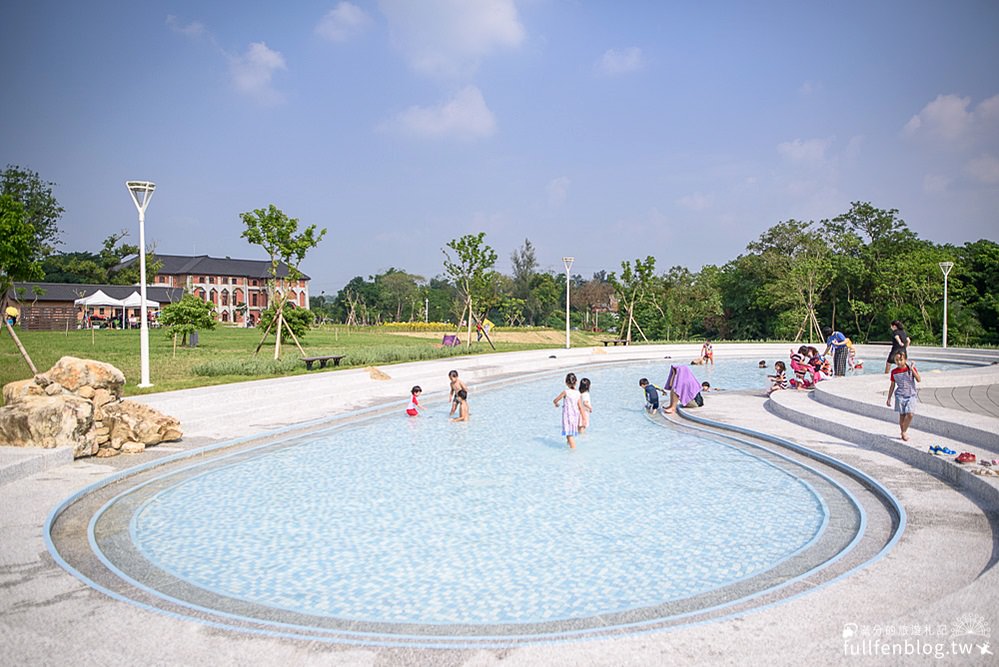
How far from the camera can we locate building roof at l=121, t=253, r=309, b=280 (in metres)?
73.4

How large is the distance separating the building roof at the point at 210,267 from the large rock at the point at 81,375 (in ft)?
215

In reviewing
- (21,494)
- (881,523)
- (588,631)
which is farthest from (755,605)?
(21,494)

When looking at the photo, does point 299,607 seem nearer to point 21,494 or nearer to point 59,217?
point 21,494

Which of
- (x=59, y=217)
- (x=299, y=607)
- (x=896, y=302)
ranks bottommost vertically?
(x=299, y=607)

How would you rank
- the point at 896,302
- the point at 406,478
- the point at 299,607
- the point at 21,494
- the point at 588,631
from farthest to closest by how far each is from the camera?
the point at 896,302, the point at 406,478, the point at 21,494, the point at 299,607, the point at 588,631

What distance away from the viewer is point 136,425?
9.23 metres

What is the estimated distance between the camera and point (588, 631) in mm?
4117

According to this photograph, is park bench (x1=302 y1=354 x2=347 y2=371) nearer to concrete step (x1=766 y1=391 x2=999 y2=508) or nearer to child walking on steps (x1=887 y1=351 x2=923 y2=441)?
concrete step (x1=766 y1=391 x2=999 y2=508)

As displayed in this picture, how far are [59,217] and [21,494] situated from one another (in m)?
70.6

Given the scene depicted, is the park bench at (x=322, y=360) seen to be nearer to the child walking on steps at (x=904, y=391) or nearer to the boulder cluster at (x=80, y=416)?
the boulder cluster at (x=80, y=416)

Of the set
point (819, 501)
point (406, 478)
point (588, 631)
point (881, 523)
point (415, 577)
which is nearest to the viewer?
point (588, 631)

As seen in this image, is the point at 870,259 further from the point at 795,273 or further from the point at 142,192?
the point at 142,192

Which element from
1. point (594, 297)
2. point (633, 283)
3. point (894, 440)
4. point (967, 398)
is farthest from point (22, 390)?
point (594, 297)

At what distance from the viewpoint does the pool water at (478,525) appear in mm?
5262
